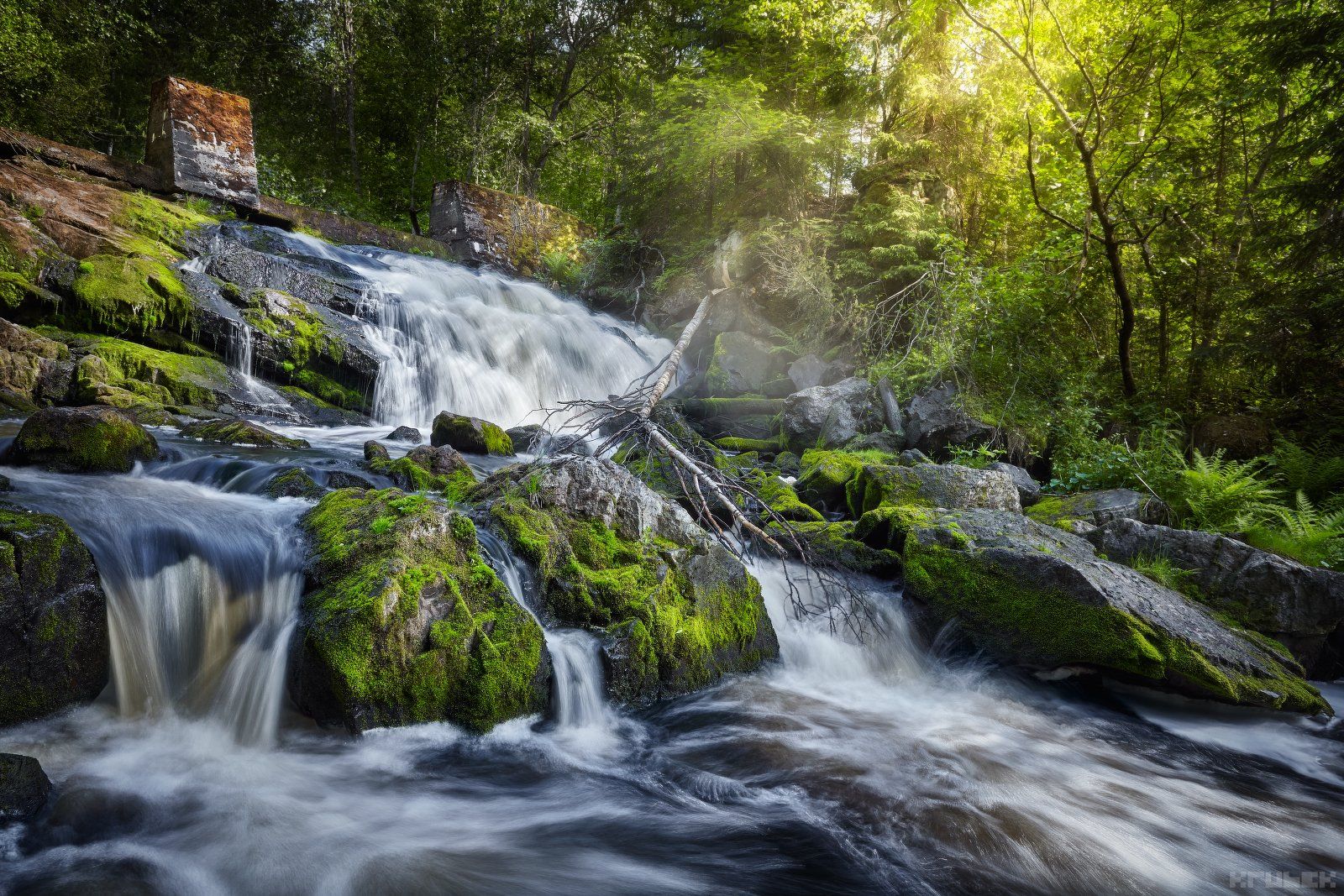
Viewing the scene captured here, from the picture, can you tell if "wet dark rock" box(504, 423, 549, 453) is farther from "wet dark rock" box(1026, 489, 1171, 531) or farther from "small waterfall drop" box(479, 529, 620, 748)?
"wet dark rock" box(1026, 489, 1171, 531)

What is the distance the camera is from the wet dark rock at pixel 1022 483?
745 centimetres

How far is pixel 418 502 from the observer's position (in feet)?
13.4

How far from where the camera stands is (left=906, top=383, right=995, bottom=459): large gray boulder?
9.07 meters

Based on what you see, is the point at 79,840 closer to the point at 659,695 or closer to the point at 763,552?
the point at 659,695

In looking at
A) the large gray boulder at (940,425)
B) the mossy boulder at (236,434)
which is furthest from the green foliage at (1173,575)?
the mossy boulder at (236,434)

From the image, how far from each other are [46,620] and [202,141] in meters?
12.4

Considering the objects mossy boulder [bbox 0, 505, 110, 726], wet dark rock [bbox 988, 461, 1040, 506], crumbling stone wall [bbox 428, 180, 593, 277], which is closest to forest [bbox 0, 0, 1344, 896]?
mossy boulder [bbox 0, 505, 110, 726]

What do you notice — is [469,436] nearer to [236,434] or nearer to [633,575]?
[236,434]

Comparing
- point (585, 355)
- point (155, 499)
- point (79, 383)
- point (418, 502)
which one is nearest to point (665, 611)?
point (418, 502)

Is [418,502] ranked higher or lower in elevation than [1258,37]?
lower

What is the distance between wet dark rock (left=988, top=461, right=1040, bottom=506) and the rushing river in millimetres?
2891

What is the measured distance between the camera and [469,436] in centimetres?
820

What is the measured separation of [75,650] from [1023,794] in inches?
191

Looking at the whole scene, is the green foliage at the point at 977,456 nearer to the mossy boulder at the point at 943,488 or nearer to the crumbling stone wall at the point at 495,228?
the mossy boulder at the point at 943,488
